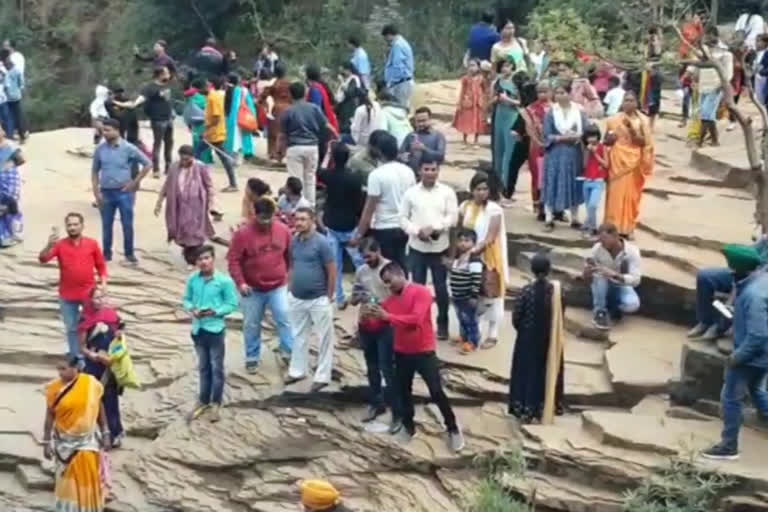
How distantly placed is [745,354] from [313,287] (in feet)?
10.9

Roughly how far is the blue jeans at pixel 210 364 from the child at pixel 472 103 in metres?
6.85

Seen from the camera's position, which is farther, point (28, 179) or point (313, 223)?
point (28, 179)

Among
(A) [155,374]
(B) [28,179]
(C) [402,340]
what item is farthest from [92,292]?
(B) [28,179]

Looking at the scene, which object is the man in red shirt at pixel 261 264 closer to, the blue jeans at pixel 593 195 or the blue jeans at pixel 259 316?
the blue jeans at pixel 259 316

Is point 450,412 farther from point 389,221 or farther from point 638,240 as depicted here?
point 638,240

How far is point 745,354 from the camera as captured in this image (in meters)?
9.64

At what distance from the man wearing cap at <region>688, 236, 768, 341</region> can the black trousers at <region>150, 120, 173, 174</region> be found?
7632 millimetres

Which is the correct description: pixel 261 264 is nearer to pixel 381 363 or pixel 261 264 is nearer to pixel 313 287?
pixel 313 287

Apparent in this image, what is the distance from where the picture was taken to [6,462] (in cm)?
1145

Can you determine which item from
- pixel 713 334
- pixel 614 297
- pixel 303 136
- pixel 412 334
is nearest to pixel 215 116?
pixel 303 136

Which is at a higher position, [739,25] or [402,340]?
[739,25]

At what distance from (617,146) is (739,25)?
7227 millimetres

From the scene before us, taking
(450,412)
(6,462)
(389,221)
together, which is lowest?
(6,462)

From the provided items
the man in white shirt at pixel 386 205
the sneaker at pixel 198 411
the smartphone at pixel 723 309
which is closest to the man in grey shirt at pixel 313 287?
the man in white shirt at pixel 386 205
